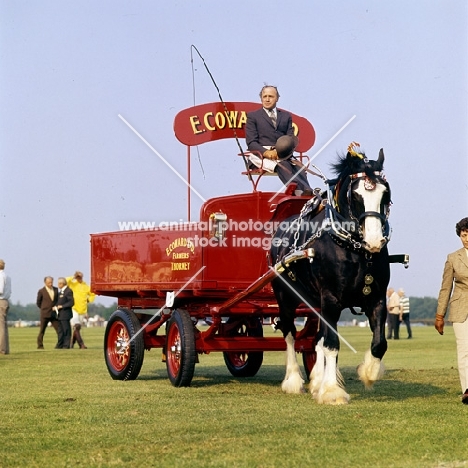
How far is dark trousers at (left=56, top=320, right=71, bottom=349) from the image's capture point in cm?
2503

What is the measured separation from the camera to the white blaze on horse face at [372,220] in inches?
371

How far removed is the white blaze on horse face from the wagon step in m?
0.89

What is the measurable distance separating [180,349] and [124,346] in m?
1.58

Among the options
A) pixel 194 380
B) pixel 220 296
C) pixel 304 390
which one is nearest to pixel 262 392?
pixel 304 390

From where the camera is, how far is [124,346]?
13.3m

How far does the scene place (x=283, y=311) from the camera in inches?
464

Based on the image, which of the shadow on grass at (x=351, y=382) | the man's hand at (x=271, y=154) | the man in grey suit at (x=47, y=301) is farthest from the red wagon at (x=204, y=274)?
the man in grey suit at (x=47, y=301)

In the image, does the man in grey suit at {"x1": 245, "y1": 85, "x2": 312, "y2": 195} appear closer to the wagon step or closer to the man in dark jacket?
the wagon step

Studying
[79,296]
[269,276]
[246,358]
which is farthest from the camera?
[79,296]

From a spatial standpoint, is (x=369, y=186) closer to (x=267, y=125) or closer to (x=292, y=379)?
(x=292, y=379)

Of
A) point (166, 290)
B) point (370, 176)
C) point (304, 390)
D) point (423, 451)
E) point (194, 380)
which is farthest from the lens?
point (194, 380)

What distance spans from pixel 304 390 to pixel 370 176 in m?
3.06

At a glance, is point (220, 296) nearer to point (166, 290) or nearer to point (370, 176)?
point (166, 290)

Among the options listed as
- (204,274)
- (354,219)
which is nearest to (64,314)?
(204,274)
